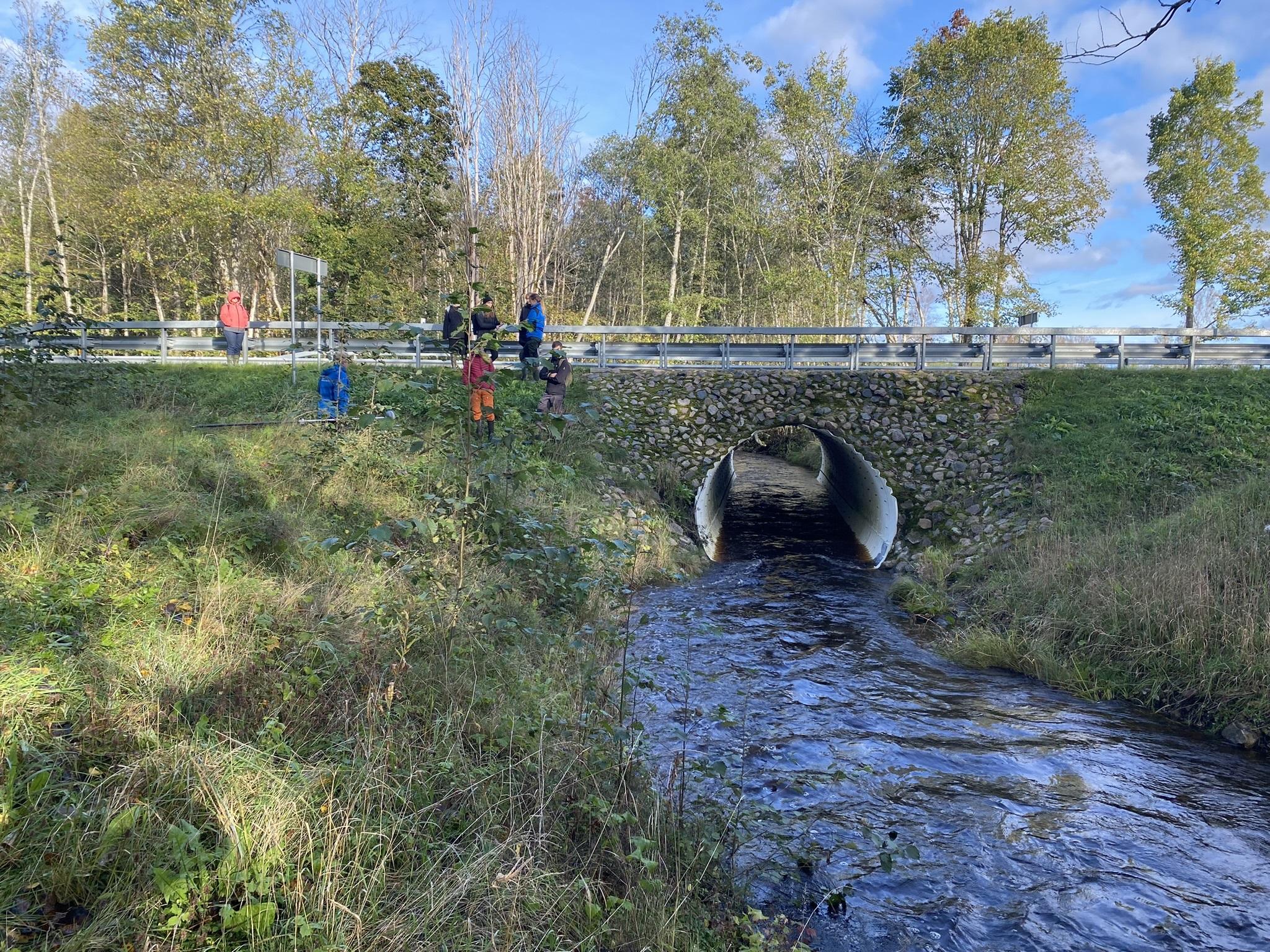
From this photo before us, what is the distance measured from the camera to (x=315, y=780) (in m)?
3.16

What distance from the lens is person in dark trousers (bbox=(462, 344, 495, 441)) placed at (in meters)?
4.50

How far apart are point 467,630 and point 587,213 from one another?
1433 inches

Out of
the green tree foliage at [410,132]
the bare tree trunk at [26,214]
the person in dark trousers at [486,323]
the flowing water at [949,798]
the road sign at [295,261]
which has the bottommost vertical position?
the flowing water at [949,798]

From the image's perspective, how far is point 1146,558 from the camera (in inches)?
345

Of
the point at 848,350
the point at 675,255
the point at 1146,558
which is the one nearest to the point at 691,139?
the point at 675,255

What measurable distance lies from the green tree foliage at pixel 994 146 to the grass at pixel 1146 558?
1198 centimetres

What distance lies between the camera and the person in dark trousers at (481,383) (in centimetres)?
450

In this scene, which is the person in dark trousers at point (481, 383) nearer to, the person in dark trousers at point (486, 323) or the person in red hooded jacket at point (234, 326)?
the person in dark trousers at point (486, 323)

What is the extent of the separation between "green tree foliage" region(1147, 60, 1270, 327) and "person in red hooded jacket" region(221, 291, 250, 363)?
33.3 meters

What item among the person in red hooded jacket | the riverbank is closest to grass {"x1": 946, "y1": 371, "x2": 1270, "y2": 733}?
the riverbank

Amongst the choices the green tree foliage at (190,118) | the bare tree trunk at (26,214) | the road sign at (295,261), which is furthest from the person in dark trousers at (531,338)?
the bare tree trunk at (26,214)

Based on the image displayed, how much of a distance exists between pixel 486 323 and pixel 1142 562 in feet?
27.5

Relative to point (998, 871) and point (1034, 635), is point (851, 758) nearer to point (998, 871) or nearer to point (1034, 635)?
point (998, 871)

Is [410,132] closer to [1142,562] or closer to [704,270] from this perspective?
[704,270]
